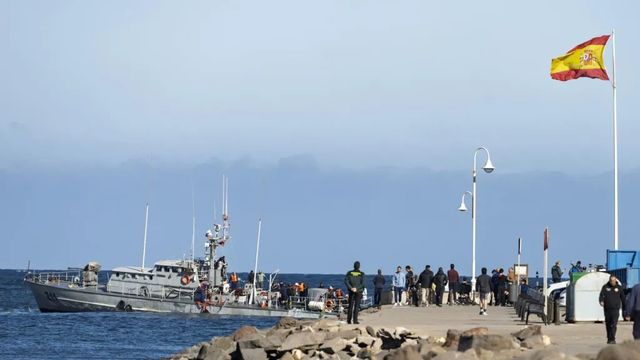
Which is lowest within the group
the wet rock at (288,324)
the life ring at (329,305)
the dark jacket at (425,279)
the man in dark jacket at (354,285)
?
the wet rock at (288,324)

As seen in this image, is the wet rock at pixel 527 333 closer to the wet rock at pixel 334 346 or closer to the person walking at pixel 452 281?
the wet rock at pixel 334 346

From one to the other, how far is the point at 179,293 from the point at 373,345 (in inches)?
1697

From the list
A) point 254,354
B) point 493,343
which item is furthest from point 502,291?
point 493,343

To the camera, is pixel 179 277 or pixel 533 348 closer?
pixel 533 348

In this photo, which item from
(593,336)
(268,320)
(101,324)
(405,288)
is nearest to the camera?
(593,336)

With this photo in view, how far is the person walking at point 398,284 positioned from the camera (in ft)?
159

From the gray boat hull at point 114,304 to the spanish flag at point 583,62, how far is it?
24945 mm

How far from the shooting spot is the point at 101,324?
5872 cm

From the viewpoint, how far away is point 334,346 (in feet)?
82.7

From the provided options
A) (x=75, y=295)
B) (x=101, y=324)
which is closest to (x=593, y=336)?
(x=101, y=324)

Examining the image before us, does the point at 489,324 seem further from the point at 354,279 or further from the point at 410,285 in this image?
the point at 410,285

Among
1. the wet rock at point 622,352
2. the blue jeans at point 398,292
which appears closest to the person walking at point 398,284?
the blue jeans at point 398,292

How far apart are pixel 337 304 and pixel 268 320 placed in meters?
4.19

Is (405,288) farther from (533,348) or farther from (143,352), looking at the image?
(533,348)
